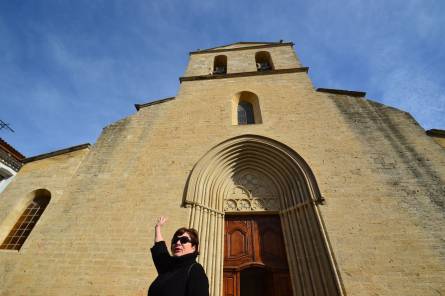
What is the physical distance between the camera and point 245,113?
7.88m

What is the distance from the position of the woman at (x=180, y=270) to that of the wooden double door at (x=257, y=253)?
3.52 meters

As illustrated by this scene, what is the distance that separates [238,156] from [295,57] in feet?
20.0

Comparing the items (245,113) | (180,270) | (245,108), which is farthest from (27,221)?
(245,108)

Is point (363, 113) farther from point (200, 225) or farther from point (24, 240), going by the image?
point (24, 240)

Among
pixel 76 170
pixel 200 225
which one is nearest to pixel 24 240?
pixel 76 170

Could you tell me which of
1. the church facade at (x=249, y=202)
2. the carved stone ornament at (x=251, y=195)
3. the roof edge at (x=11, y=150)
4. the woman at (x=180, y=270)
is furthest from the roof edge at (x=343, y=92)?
the roof edge at (x=11, y=150)

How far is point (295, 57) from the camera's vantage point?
966 centimetres

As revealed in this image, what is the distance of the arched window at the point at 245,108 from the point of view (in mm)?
7529

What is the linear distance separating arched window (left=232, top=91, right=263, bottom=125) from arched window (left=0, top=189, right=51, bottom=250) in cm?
582

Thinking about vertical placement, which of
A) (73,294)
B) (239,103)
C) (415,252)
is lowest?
(73,294)

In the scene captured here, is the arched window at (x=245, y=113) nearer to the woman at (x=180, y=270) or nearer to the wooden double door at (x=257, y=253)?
the wooden double door at (x=257, y=253)

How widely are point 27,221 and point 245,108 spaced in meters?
7.16

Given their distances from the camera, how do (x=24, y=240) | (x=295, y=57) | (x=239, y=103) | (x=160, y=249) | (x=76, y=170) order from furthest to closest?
(x=295, y=57)
(x=239, y=103)
(x=76, y=170)
(x=24, y=240)
(x=160, y=249)

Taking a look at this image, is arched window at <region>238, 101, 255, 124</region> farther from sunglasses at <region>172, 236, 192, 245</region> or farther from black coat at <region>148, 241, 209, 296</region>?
black coat at <region>148, 241, 209, 296</region>
